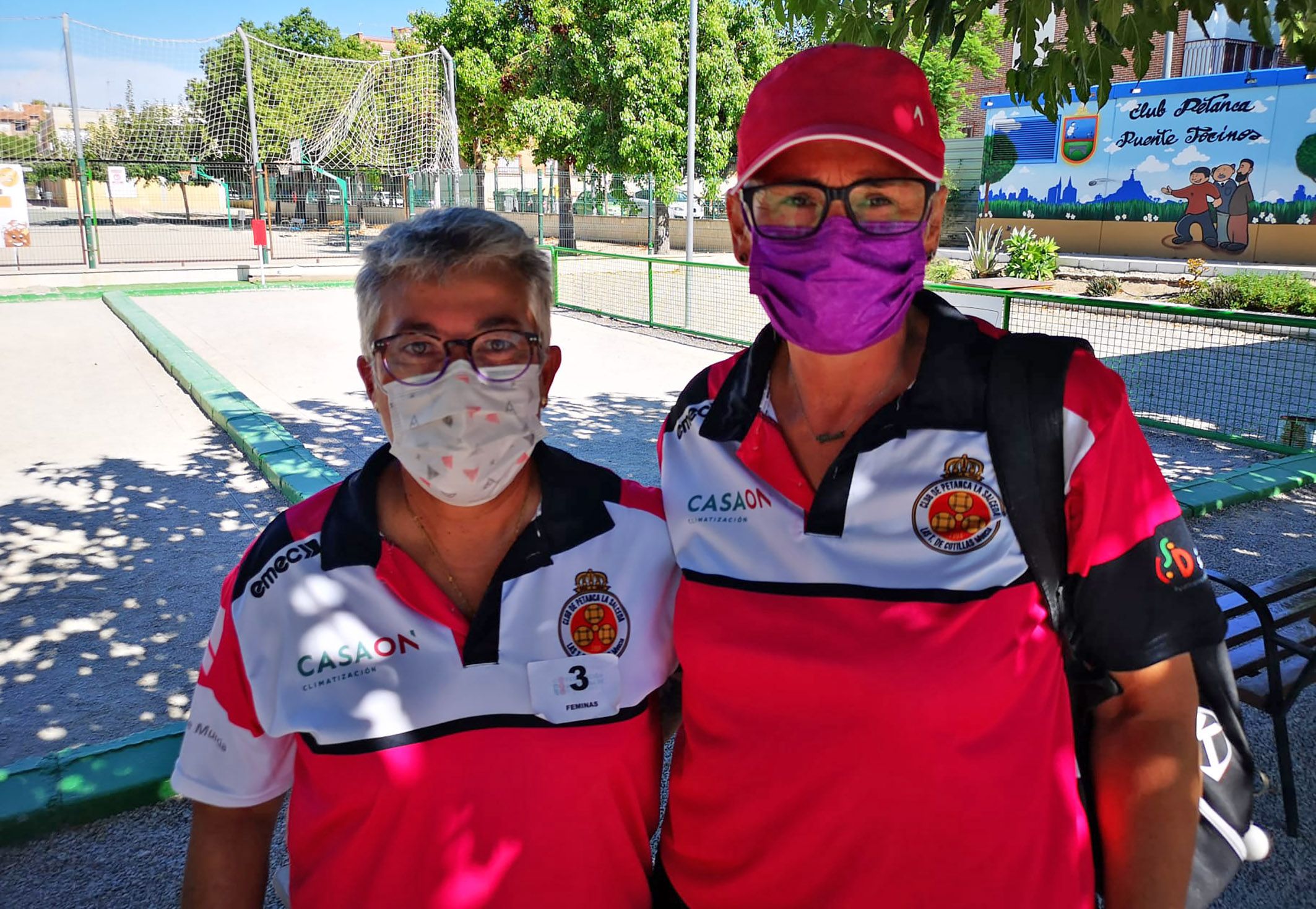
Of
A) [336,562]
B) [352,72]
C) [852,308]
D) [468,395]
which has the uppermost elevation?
[352,72]

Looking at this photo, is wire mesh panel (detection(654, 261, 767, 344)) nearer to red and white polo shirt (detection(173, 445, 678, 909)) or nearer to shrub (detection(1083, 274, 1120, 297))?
shrub (detection(1083, 274, 1120, 297))

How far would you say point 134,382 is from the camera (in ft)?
35.6

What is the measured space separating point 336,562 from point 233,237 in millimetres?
39368

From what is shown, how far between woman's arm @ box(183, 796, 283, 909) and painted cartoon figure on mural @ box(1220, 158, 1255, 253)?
30039 millimetres

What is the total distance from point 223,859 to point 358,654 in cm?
47

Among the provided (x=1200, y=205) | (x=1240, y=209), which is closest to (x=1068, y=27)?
(x=1240, y=209)

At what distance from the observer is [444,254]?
1.84 metres

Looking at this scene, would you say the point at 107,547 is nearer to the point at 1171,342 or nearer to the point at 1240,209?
the point at 1171,342

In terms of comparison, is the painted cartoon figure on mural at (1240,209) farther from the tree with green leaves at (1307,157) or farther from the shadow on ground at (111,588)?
the shadow on ground at (111,588)

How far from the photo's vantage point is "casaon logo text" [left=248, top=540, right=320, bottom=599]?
5.76 ft

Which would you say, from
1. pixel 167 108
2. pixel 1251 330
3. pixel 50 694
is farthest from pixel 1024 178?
pixel 50 694

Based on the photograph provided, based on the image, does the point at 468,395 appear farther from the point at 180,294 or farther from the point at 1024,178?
the point at 1024,178

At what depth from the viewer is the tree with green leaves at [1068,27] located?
3049 mm

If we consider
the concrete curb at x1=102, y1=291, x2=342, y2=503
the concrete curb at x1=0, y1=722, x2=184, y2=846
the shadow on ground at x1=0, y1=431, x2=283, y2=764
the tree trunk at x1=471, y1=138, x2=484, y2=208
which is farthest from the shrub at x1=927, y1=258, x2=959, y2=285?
Answer: the concrete curb at x1=0, y1=722, x2=184, y2=846
